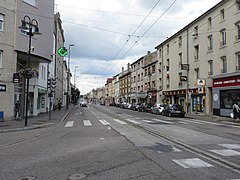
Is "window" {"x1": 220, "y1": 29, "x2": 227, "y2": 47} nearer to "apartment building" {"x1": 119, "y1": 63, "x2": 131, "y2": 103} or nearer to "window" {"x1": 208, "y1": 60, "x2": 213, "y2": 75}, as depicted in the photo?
"window" {"x1": 208, "y1": 60, "x2": 213, "y2": 75}

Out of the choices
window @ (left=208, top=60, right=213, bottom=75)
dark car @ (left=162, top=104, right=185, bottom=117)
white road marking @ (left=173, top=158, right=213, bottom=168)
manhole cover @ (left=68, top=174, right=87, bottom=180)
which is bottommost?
manhole cover @ (left=68, top=174, right=87, bottom=180)

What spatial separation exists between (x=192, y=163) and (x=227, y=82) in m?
21.1

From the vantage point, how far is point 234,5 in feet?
82.0

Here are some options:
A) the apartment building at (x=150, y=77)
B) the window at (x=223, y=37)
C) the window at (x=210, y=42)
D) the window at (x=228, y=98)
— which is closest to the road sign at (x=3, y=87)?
the window at (x=228, y=98)

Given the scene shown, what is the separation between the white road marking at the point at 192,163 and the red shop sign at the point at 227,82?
19572 millimetres

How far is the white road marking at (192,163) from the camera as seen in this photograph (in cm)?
631

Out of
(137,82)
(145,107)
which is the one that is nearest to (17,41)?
(145,107)

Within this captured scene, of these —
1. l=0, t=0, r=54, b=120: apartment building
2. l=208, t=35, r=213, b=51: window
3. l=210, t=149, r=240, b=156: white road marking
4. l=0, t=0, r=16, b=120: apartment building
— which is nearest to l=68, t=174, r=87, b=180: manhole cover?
l=210, t=149, r=240, b=156: white road marking

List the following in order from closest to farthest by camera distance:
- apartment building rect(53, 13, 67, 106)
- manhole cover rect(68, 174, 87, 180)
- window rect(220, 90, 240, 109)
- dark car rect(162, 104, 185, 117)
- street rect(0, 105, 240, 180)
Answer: manhole cover rect(68, 174, 87, 180) → street rect(0, 105, 240, 180) → window rect(220, 90, 240, 109) → dark car rect(162, 104, 185, 117) → apartment building rect(53, 13, 67, 106)

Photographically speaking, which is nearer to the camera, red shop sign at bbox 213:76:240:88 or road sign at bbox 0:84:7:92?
road sign at bbox 0:84:7:92

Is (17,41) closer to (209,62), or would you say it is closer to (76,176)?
(76,176)

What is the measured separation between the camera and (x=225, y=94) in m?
25.9

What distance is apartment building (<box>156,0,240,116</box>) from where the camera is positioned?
2495cm

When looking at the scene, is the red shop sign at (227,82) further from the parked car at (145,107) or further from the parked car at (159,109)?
the parked car at (145,107)
